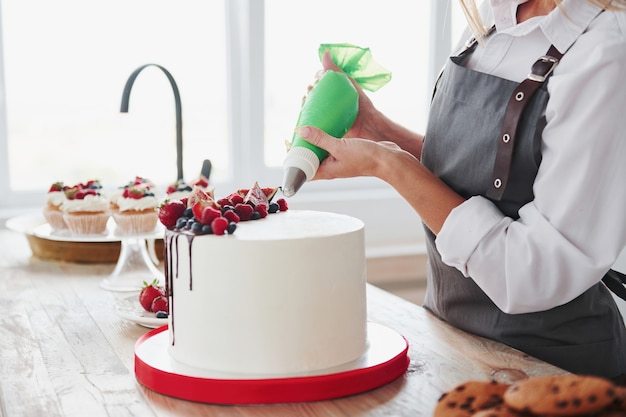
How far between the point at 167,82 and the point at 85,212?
2.86ft

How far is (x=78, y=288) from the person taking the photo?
1833mm

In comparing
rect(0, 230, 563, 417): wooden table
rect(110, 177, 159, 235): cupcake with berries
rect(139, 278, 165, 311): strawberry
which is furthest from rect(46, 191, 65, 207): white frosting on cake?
rect(139, 278, 165, 311): strawberry

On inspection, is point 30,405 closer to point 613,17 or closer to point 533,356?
point 533,356

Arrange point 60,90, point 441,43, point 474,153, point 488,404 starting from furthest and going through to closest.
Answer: point 441,43
point 60,90
point 474,153
point 488,404

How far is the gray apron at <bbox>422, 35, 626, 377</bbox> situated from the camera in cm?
133

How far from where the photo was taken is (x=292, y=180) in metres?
1.25

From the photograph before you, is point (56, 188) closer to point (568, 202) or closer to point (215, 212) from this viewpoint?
point (215, 212)

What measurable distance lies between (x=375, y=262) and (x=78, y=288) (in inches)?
47.4

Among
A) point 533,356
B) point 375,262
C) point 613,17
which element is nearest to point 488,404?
point 533,356

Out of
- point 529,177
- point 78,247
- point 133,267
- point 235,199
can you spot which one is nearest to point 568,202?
point 529,177

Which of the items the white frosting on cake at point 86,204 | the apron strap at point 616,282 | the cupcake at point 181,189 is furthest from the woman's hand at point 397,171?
the white frosting on cake at point 86,204

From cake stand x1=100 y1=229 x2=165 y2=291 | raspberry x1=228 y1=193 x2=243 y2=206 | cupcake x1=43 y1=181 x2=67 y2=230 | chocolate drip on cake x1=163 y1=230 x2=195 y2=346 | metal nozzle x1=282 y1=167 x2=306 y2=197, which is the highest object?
metal nozzle x1=282 y1=167 x2=306 y2=197

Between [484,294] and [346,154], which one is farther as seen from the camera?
[484,294]

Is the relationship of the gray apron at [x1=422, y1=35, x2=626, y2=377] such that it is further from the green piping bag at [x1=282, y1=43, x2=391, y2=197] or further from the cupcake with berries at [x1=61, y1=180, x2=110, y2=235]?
the cupcake with berries at [x1=61, y1=180, x2=110, y2=235]
